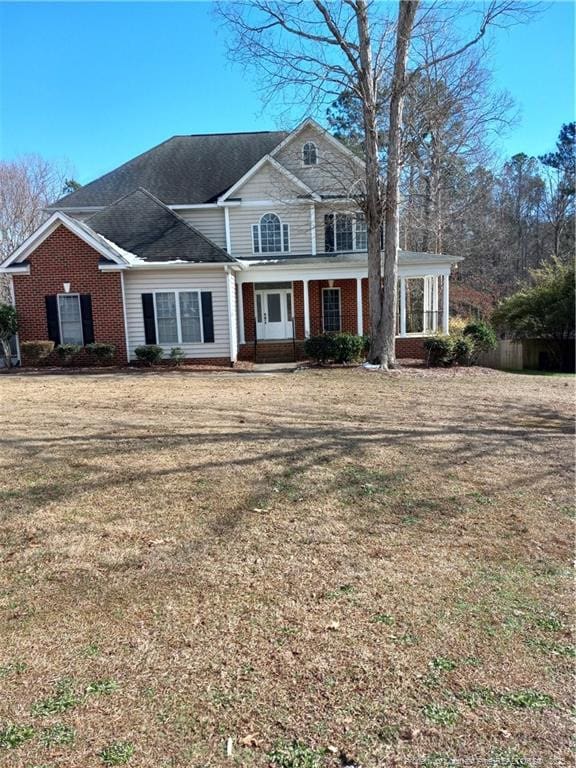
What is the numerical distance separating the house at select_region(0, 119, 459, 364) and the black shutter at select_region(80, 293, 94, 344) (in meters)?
0.03

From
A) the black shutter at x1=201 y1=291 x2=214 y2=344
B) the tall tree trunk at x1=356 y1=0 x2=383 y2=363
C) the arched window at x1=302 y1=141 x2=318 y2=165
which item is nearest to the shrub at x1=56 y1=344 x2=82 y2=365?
the black shutter at x1=201 y1=291 x2=214 y2=344

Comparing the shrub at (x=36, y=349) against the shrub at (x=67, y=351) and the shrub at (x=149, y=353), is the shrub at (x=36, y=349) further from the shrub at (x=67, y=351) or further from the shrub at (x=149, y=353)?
the shrub at (x=149, y=353)

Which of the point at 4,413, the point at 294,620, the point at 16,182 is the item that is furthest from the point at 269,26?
the point at 16,182

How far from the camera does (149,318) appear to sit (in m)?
16.7

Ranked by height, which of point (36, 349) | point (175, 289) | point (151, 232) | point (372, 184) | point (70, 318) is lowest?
point (36, 349)

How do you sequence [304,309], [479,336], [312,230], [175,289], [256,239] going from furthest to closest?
1. [256,239]
2. [312,230]
3. [304,309]
4. [479,336]
5. [175,289]

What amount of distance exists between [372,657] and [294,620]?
0.50 m

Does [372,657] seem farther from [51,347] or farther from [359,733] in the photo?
[51,347]

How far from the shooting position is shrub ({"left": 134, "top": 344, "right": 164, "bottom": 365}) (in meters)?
16.2

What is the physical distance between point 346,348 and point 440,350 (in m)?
2.86

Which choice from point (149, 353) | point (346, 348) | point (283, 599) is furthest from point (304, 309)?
point (283, 599)

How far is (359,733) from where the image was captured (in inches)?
87.0

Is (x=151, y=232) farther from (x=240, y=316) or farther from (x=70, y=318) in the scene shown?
(x=240, y=316)

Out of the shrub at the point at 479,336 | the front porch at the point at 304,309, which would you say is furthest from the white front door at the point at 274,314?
the shrub at the point at 479,336
